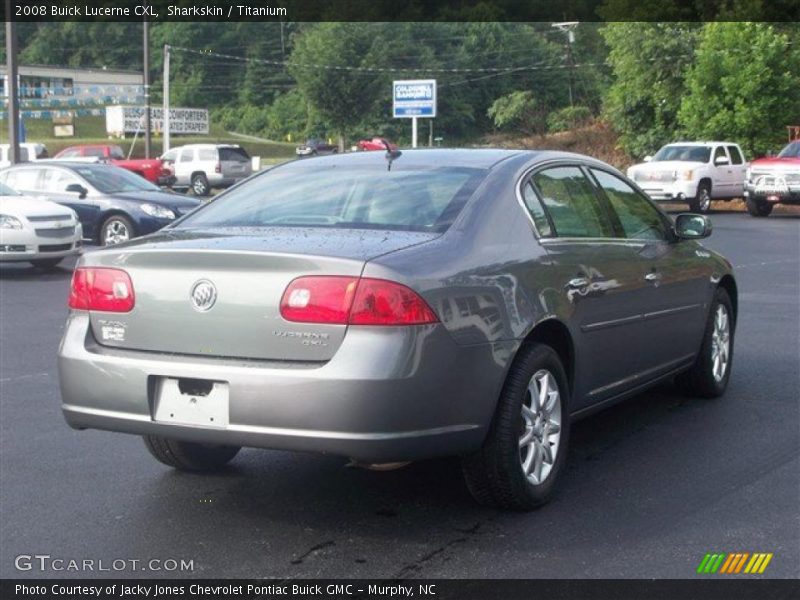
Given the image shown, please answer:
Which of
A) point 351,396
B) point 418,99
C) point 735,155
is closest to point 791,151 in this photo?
point 735,155

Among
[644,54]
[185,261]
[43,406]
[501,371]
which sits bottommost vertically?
[43,406]

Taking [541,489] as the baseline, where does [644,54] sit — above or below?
above

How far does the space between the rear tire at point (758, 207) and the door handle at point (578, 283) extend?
24905 millimetres

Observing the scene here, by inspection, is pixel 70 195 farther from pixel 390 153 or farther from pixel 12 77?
pixel 390 153

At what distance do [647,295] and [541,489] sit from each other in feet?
5.26

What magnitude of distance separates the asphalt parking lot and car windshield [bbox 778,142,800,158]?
23.6m

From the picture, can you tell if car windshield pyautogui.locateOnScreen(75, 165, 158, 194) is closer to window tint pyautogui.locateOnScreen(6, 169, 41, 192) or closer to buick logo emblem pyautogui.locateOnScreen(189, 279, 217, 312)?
window tint pyautogui.locateOnScreen(6, 169, 41, 192)

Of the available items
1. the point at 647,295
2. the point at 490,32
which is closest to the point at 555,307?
the point at 647,295

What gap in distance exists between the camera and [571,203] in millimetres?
5906

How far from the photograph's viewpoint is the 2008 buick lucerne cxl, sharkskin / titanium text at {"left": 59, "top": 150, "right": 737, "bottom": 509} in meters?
4.45

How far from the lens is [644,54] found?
1604 inches

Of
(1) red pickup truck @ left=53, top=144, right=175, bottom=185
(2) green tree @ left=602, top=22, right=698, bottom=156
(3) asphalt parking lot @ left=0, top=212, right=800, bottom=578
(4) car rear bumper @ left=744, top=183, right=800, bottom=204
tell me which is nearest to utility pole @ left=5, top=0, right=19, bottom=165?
(1) red pickup truck @ left=53, top=144, right=175, bottom=185

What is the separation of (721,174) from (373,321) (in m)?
28.1
